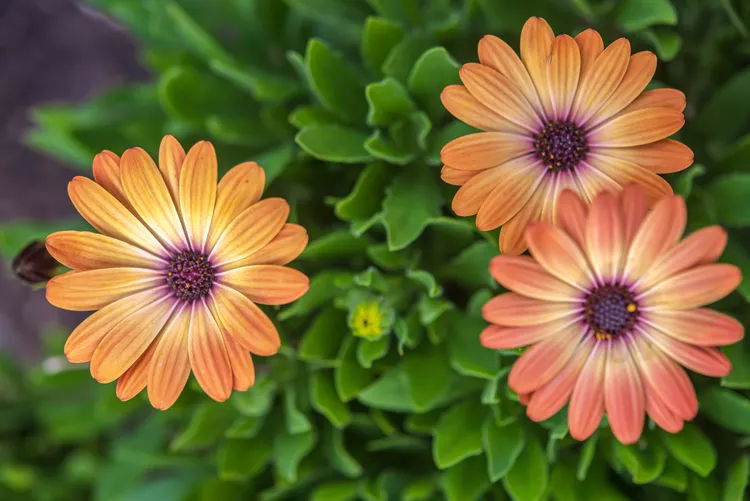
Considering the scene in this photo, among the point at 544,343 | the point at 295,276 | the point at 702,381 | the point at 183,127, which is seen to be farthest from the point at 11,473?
the point at 702,381

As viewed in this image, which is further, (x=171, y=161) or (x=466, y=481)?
(x=466, y=481)

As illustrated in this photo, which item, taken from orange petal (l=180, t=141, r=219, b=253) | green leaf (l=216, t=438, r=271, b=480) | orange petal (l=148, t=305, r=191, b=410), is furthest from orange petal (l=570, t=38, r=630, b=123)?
green leaf (l=216, t=438, r=271, b=480)

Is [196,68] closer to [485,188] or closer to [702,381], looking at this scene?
Result: [485,188]

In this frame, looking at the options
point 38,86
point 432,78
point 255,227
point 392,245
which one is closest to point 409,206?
point 392,245

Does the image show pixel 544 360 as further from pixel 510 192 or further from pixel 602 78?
pixel 602 78

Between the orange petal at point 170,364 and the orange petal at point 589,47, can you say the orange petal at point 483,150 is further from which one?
the orange petal at point 170,364

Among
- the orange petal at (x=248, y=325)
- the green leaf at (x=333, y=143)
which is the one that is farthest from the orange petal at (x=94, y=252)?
the green leaf at (x=333, y=143)
